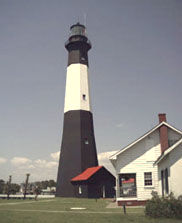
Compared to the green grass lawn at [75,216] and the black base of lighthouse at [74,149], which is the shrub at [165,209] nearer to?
the green grass lawn at [75,216]

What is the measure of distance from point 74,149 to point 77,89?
9.35 metres

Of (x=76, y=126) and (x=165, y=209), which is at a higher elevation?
(x=76, y=126)

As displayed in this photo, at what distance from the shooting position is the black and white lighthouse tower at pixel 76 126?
38125 millimetres

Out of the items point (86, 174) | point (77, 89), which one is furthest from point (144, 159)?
point (77, 89)

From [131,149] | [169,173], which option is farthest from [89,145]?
[169,173]

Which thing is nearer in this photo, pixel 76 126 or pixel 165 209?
pixel 165 209

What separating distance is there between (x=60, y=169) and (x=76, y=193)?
4.77m

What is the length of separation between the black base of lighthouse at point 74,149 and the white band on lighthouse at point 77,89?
3.32 feet

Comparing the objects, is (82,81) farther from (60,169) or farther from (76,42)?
(60,169)

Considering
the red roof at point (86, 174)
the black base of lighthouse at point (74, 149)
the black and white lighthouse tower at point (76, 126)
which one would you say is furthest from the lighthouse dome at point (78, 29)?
the red roof at point (86, 174)

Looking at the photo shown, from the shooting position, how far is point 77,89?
133 ft

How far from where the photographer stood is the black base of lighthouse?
37906 mm

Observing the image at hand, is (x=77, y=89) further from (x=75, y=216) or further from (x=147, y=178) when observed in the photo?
(x=75, y=216)

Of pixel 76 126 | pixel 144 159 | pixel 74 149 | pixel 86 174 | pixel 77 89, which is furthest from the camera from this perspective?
pixel 77 89
